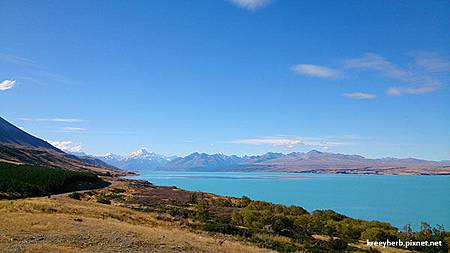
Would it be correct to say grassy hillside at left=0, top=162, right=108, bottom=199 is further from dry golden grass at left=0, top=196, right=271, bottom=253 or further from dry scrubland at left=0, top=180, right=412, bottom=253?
dry golden grass at left=0, top=196, right=271, bottom=253

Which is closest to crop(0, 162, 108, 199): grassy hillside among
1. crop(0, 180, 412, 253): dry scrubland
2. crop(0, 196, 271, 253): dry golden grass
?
crop(0, 180, 412, 253): dry scrubland

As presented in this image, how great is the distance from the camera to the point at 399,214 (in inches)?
3875

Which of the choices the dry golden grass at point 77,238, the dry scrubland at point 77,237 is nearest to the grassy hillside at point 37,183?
the dry scrubland at point 77,237

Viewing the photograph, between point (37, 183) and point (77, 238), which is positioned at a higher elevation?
point (37, 183)

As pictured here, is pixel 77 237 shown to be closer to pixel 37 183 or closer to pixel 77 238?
pixel 77 238

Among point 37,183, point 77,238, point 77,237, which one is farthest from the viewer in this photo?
point 37,183

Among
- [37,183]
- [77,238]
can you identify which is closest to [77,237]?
[77,238]

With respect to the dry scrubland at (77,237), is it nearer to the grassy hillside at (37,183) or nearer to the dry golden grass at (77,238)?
the dry golden grass at (77,238)

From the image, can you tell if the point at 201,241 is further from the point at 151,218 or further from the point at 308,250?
the point at 151,218

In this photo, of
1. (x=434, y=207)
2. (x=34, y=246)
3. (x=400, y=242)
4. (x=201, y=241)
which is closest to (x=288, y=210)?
(x=400, y=242)

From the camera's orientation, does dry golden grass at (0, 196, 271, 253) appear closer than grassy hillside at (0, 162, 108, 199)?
Yes

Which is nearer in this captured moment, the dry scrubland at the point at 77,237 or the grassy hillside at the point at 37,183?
the dry scrubland at the point at 77,237

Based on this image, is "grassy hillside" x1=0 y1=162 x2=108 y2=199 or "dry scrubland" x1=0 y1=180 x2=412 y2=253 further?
"grassy hillside" x1=0 y1=162 x2=108 y2=199

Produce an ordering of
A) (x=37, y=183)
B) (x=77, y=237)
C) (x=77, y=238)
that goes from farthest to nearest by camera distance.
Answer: (x=37, y=183) → (x=77, y=237) → (x=77, y=238)
